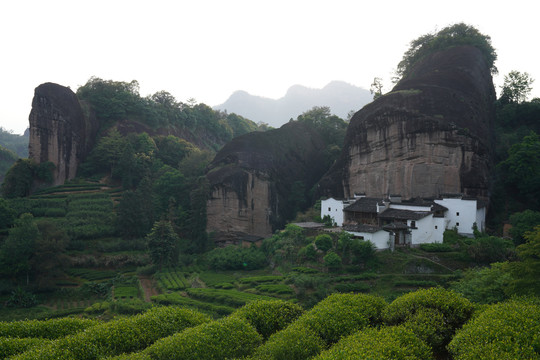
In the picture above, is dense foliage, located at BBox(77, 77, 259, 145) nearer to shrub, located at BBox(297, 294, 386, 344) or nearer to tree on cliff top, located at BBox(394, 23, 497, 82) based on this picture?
tree on cliff top, located at BBox(394, 23, 497, 82)

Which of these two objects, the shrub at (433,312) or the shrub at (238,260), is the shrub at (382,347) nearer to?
the shrub at (433,312)

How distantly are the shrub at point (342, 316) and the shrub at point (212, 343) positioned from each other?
1454 mm

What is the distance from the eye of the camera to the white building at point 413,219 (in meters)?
25.5

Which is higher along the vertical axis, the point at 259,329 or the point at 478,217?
the point at 478,217

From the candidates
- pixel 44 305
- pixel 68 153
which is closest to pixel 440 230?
pixel 44 305

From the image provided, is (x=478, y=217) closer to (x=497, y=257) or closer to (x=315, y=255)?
(x=497, y=257)

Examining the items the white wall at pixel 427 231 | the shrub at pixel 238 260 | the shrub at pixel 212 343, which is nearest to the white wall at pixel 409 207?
the white wall at pixel 427 231

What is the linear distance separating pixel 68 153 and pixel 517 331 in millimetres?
49798

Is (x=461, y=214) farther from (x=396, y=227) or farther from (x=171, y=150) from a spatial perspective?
(x=171, y=150)

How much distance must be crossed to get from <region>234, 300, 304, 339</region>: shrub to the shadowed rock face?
25435mm

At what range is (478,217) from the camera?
2769 centimetres

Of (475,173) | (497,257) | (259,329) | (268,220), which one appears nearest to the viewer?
(259,329)

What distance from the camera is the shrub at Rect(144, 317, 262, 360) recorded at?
7340 millimetres

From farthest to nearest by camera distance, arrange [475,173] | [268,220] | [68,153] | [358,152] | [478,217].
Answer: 1. [68,153]
2. [268,220]
3. [358,152]
4. [475,173]
5. [478,217]
